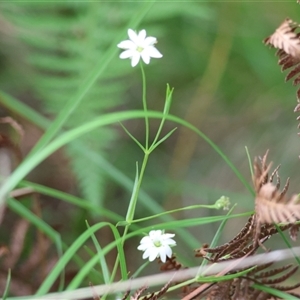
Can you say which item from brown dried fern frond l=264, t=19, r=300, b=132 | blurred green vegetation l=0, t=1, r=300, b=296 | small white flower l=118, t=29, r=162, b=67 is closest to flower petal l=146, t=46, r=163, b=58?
small white flower l=118, t=29, r=162, b=67

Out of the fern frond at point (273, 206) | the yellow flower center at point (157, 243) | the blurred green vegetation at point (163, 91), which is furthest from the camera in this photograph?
the blurred green vegetation at point (163, 91)

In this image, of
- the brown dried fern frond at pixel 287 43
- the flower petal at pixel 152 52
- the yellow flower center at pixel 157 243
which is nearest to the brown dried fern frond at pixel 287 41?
the brown dried fern frond at pixel 287 43

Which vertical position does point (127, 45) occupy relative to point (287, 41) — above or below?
above

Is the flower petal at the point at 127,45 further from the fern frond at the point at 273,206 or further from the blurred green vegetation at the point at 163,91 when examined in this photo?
the blurred green vegetation at the point at 163,91

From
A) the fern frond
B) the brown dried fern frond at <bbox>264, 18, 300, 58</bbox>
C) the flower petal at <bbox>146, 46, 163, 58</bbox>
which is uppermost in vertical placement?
the flower petal at <bbox>146, 46, 163, 58</bbox>

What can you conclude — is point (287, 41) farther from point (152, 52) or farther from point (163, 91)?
point (163, 91)

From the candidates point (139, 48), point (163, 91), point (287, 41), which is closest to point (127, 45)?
point (139, 48)

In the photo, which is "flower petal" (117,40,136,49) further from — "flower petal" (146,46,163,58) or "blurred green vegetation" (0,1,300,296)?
"blurred green vegetation" (0,1,300,296)

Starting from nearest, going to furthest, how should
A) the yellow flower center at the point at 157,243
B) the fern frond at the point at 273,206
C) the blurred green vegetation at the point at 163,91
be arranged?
the fern frond at the point at 273,206, the yellow flower center at the point at 157,243, the blurred green vegetation at the point at 163,91
